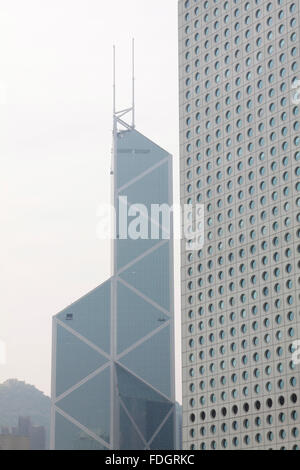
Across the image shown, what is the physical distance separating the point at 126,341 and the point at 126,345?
547 millimetres

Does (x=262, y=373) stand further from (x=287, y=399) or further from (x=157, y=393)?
(x=157, y=393)

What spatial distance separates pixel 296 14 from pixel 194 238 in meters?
19.5

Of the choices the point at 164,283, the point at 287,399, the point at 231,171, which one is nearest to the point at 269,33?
the point at 231,171

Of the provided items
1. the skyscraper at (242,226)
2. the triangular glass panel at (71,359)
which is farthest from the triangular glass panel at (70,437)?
the skyscraper at (242,226)

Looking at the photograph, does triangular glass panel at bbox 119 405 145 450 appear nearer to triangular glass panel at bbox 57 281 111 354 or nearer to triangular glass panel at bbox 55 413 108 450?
triangular glass panel at bbox 55 413 108 450

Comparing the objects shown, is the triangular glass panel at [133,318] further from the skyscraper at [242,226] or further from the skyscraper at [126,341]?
the skyscraper at [242,226]

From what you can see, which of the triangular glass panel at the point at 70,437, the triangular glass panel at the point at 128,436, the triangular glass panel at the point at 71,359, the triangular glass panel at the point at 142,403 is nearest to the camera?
the triangular glass panel at the point at 128,436

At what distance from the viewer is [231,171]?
86500 millimetres

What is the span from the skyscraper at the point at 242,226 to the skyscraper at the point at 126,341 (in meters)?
60.1

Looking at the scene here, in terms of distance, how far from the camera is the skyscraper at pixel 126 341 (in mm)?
146625

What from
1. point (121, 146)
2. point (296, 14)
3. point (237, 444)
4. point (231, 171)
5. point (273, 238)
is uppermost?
point (121, 146)

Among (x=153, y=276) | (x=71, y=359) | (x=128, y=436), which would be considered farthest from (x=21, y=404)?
(x=153, y=276)

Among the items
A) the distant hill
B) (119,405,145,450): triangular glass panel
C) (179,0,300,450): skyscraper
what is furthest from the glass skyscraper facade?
(179,0,300,450): skyscraper

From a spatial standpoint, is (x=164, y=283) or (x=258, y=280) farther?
(x=164, y=283)
